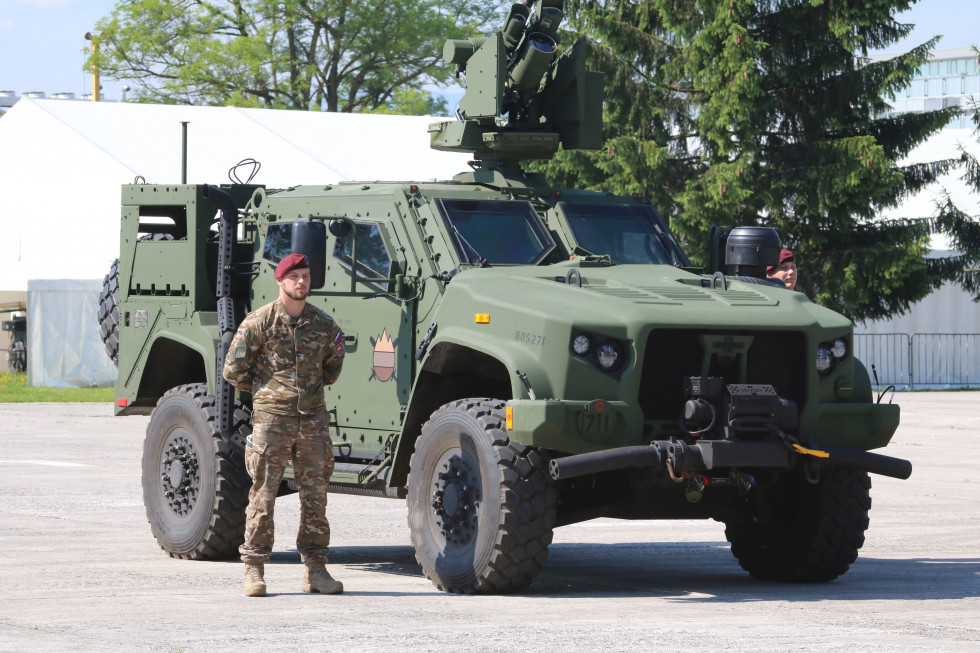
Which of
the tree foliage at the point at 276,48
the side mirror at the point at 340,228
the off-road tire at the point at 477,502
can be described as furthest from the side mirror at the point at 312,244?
the tree foliage at the point at 276,48

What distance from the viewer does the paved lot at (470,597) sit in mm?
8055

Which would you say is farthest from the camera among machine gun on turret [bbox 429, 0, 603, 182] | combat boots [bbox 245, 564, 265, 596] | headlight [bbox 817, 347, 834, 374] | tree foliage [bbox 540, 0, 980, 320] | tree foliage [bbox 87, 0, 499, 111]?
tree foliage [bbox 87, 0, 499, 111]

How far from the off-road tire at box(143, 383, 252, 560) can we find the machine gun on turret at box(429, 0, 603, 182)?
2.37 meters

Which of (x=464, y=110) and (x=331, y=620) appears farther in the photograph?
(x=464, y=110)

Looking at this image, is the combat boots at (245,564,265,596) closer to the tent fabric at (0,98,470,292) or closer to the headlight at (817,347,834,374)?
the headlight at (817,347,834,374)

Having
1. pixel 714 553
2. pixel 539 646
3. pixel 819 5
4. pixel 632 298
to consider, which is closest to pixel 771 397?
pixel 632 298

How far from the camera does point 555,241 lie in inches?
434

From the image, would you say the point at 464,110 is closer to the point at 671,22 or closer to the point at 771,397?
the point at 771,397

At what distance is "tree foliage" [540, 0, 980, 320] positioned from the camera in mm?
29938

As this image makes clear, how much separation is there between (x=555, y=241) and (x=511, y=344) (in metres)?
1.70

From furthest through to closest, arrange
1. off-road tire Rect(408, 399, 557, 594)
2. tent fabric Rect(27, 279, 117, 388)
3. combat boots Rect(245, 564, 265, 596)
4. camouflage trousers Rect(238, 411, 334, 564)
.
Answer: tent fabric Rect(27, 279, 117, 388), camouflage trousers Rect(238, 411, 334, 564), combat boots Rect(245, 564, 265, 596), off-road tire Rect(408, 399, 557, 594)

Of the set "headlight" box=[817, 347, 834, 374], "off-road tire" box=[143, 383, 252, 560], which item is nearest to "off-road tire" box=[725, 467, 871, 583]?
"headlight" box=[817, 347, 834, 374]

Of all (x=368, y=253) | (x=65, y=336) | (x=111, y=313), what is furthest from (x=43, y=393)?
(x=368, y=253)

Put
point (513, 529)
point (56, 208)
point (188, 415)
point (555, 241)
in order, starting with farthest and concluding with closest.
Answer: point (56, 208)
point (188, 415)
point (555, 241)
point (513, 529)
